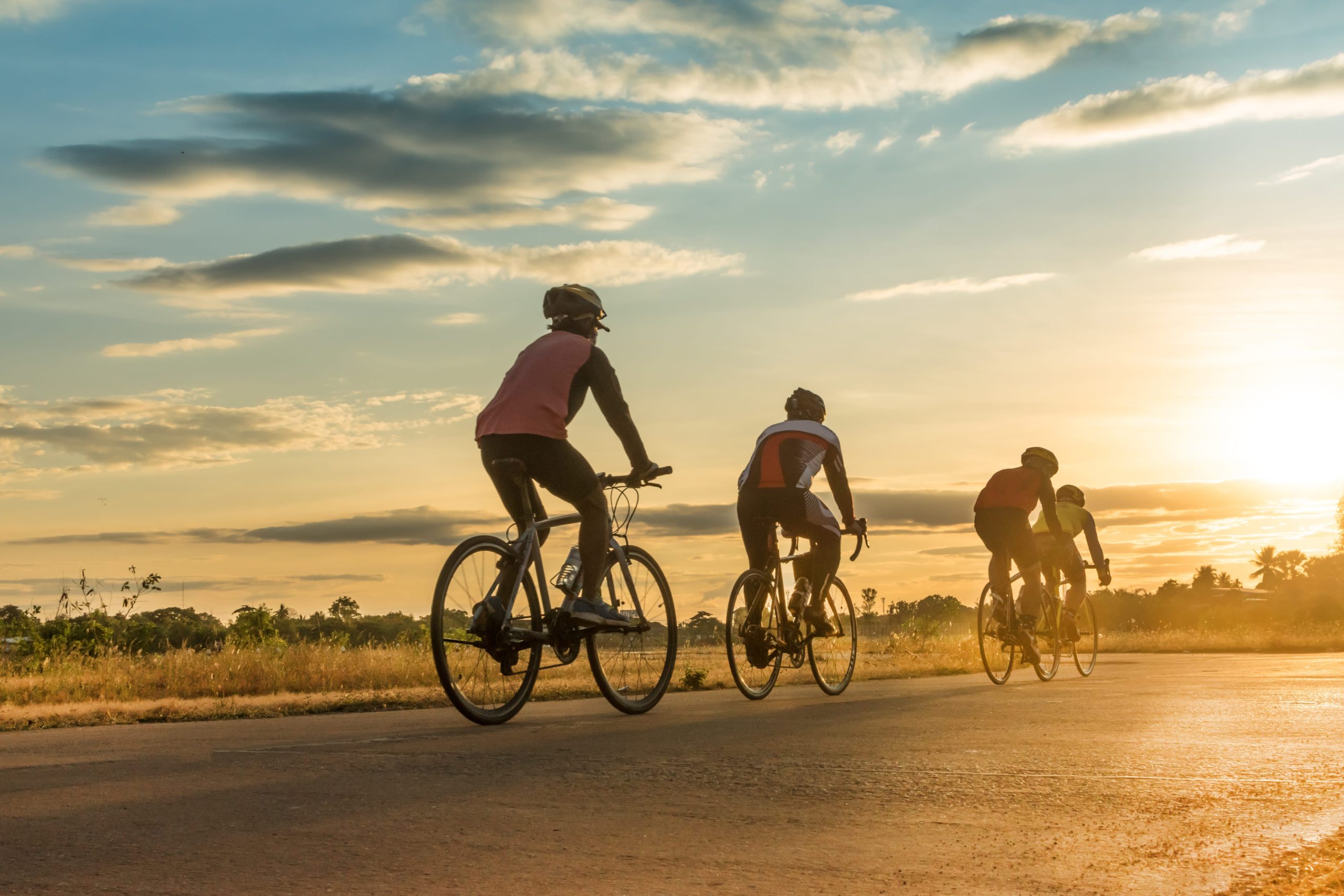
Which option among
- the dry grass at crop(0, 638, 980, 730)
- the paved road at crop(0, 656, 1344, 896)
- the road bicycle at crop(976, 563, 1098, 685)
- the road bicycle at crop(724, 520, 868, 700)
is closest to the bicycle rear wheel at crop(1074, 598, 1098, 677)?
the road bicycle at crop(976, 563, 1098, 685)

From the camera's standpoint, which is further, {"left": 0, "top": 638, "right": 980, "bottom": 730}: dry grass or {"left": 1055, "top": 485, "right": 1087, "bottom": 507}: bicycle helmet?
{"left": 1055, "top": 485, "right": 1087, "bottom": 507}: bicycle helmet

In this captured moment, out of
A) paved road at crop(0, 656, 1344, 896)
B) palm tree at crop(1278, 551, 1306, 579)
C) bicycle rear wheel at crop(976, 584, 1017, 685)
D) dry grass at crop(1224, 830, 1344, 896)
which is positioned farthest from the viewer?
palm tree at crop(1278, 551, 1306, 579)

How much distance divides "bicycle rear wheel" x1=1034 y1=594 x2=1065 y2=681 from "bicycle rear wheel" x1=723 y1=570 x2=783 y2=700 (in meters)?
3.99

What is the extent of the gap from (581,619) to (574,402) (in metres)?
1.26

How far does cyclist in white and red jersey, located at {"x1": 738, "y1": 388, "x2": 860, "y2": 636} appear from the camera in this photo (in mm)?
9773

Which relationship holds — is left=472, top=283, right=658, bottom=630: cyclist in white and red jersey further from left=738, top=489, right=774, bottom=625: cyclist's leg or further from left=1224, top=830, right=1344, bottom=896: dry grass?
left=1224, top=830, right=1344, bottom=896: dry grass

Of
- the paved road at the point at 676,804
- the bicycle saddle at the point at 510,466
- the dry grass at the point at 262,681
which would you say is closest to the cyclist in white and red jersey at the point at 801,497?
the dry grass at the point at 262,681

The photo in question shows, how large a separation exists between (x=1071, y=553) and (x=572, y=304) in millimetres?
7772

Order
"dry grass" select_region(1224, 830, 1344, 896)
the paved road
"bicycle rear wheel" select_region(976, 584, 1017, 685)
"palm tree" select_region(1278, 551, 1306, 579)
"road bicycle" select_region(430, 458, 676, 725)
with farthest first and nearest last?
"palm tree" select_region(1278, 551, 1306, 579), "bicycle rear wheel" select_region(976, 584, 1017, 685), "road bicycle" select_region(430, 458, 676, 725), the paved road, "dry grass" select_region(1224, 830, 1344, 896)

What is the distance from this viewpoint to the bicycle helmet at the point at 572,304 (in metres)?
→ 7.81

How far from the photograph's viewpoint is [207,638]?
14828 mm

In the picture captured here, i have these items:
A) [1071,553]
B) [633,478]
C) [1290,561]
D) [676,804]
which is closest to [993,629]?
[1071,553]

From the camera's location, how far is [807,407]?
10023 millimetres

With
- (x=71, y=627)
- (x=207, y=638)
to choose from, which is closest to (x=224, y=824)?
(x=207, y=638)
